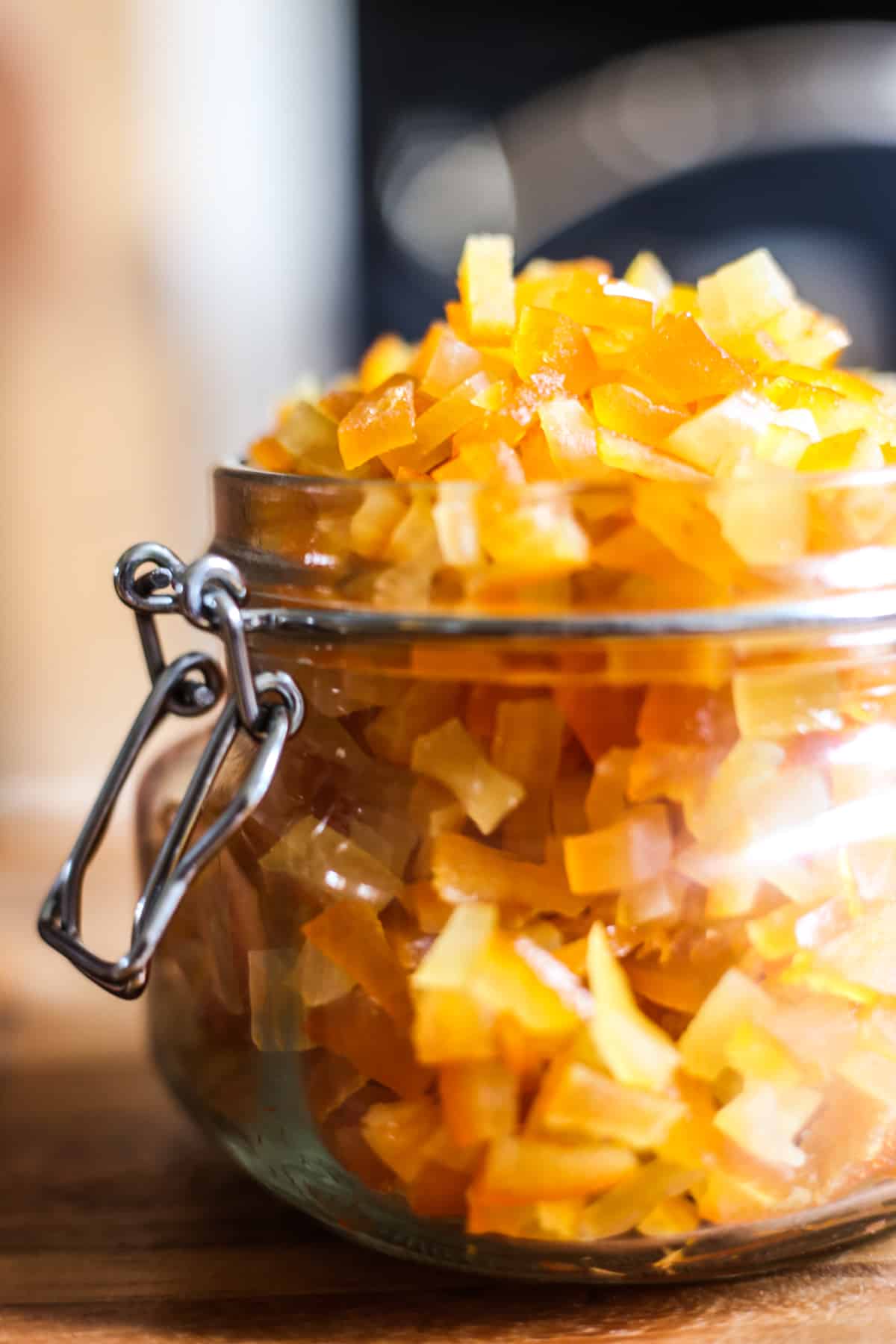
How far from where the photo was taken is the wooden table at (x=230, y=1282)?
43 cm

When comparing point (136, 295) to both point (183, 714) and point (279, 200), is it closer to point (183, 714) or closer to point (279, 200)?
point (279, 200)

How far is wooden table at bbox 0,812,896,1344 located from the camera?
434 millimetres

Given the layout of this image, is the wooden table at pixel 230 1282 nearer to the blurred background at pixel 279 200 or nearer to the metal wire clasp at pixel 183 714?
the metal wire clasp at pixel 183 714

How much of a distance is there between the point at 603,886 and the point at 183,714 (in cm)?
16

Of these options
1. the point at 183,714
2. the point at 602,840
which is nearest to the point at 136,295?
the point at 183,714

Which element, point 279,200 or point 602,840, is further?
point 279,200

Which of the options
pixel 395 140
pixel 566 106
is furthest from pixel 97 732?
pixel 566 106

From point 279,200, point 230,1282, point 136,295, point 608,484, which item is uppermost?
point 279,200

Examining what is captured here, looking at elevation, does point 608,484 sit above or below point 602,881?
above

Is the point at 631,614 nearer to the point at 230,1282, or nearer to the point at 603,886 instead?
the point at 603,886

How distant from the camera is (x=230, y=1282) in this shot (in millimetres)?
467

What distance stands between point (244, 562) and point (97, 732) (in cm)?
113

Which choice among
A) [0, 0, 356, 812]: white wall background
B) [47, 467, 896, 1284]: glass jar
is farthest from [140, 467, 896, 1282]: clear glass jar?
[0, 0, 356, 812]: white wall background

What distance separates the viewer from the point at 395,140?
156 centimetres
